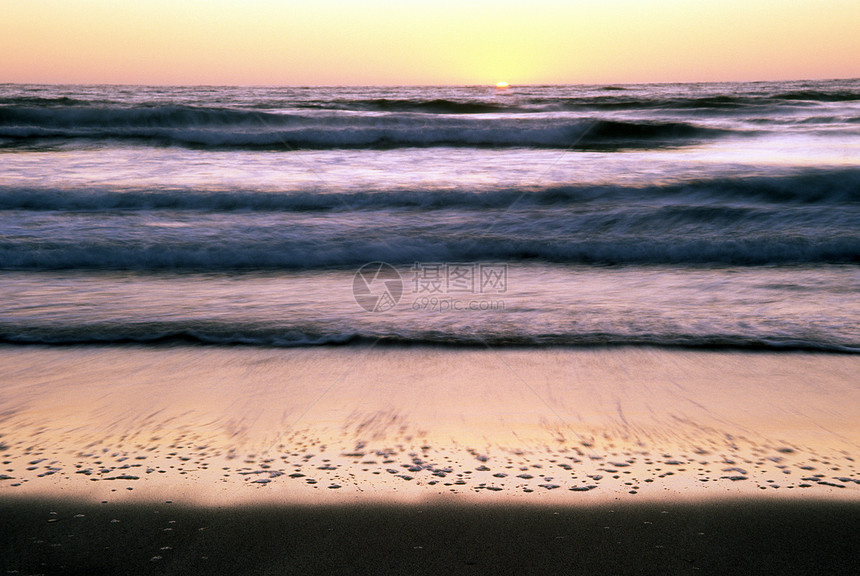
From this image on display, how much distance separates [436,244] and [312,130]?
34.5 ft

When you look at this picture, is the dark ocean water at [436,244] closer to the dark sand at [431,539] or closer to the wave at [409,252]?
the wave at [409,252]

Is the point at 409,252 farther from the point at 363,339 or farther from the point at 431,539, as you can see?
the point at 431,539

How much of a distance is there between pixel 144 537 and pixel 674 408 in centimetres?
199

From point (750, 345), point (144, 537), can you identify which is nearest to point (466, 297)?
point (750, 345)

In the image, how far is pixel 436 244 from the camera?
6359 mm

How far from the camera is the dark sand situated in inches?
64.9

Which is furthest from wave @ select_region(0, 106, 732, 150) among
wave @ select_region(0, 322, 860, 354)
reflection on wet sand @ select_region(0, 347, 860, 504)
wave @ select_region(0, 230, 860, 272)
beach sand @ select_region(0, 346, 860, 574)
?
beach sand @ select_region(0, 346, 860, 574)

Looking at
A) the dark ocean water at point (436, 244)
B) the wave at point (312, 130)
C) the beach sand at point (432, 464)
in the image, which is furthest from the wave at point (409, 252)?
the wave at point (312, 130)

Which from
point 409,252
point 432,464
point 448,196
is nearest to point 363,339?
point 432,464

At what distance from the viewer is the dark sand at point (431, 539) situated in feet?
5.41

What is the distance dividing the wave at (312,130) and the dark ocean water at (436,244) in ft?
2.76

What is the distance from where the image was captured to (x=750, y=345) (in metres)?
3.38

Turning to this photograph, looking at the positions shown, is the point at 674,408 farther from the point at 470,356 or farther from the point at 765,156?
the point at 765,156

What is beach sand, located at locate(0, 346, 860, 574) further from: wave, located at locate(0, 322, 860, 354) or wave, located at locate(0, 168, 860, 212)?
wave, located at locate(0, 168, 860, 212)
